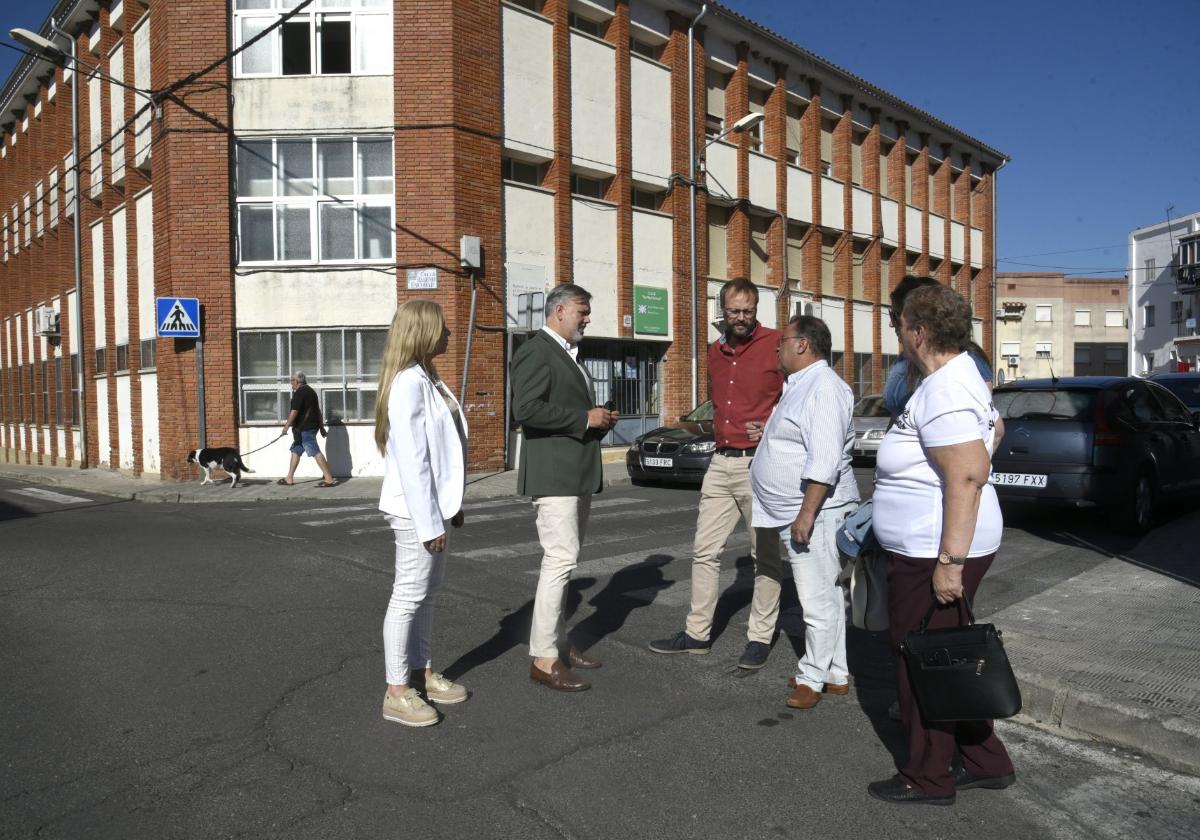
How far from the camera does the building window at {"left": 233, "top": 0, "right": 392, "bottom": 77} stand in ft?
56.3

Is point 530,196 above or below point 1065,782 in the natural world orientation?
above

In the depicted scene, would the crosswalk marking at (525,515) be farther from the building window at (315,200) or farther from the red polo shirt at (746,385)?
the building window at (315,200)

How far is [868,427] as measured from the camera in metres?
17.8

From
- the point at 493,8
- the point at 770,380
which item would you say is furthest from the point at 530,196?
the point at 770,380

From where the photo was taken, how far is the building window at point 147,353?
18.8 m

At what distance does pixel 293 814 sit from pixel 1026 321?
7990 centimetres

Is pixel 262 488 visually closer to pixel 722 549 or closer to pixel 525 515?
pixel 525 515

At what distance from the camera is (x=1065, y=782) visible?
3.62 meters

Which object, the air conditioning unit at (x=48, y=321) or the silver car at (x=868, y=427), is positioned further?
the air conditioning unit at (x=48, y=321)

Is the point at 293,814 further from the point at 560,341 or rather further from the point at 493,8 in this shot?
the point at 493,8

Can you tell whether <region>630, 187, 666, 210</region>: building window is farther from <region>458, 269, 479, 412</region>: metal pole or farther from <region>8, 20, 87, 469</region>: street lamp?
<region>8, 20, 87, 469</region>: street lamp

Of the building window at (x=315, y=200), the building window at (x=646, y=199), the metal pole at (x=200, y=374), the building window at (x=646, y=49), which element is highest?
the building window at (x=646, y=49)

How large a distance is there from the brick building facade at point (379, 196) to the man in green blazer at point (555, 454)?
1162 cm

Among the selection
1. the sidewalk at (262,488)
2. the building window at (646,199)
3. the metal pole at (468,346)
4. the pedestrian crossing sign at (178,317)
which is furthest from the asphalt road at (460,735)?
the building window at (646,199)
